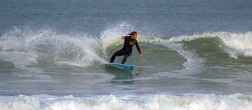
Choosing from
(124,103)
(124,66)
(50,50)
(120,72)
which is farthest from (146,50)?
(124,103)

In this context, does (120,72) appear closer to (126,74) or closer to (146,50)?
(126,74)

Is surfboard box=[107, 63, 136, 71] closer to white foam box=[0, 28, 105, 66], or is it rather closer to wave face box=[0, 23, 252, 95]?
wave face box=[0, 23, 252, 95]

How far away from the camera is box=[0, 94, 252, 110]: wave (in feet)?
45.8

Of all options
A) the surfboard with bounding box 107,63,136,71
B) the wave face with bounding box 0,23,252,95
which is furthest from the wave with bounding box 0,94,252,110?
the surfboard with bounding box 107,63,136,71

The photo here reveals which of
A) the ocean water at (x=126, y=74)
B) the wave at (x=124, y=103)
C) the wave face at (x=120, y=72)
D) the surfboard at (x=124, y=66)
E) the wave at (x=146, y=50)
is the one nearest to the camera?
the wave at (x=124, y=103)

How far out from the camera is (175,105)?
14.3 metres

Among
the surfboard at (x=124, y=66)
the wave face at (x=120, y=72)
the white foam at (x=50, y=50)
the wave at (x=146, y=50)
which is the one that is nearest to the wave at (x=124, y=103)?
the wave face at (x=120, y=72)

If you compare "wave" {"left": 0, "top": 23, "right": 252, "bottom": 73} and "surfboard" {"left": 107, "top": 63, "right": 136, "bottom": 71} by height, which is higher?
"surfboard" {"left": 107, "top": 63, "right": 136, "bottom": 71}

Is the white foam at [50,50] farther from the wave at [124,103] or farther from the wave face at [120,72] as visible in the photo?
the wave at [124,103]

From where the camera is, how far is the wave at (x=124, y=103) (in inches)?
549

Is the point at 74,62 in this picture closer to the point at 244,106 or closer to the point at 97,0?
the point at 244,106

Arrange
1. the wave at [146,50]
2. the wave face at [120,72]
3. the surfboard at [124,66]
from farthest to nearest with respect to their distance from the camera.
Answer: the wave at [146,50], the surfboard at [124,66], the wave face at [120,72]

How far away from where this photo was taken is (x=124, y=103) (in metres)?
14.2

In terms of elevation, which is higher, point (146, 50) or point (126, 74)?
point (126, 74)
